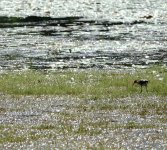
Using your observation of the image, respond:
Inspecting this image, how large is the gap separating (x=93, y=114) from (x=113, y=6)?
290 ft

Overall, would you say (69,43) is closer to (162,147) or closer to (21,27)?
(21,27)

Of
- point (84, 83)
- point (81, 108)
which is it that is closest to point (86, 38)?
point (84, 83)

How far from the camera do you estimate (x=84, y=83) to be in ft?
130

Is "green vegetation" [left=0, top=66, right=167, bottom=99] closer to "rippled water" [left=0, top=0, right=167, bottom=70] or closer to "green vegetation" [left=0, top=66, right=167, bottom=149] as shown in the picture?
"green vegetation" [left=0, top=66, right=167, bottom=149]

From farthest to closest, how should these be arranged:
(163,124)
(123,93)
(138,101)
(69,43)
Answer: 1. (69,43)
2. (123,93)
3. (138,101)
4. (163,124)

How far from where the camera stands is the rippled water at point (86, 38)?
54.2 meters

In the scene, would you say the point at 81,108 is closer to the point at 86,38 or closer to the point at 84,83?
the point at 84,83

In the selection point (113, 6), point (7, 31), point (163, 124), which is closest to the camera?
point (163, 124)

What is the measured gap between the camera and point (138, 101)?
33.7m

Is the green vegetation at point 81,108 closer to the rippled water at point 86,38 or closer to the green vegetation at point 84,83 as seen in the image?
the green vegetation at point 84,83

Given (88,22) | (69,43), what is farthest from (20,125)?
(88,22)

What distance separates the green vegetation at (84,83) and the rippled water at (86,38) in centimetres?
655

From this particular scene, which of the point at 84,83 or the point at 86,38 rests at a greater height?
the point at 84,83

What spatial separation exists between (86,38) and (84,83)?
1213 inches
